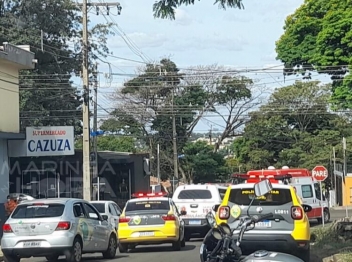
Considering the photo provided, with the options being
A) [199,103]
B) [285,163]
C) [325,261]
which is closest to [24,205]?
[325,261]

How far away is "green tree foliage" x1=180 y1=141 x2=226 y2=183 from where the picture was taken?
206 feet

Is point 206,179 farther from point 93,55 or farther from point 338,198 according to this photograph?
point 93,55

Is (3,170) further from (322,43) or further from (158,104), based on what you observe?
(158,104)

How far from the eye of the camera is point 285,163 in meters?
66.8

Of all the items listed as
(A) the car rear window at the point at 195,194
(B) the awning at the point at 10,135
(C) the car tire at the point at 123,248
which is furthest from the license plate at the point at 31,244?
(B) the awning at the point at 10,135

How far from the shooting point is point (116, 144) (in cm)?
6925

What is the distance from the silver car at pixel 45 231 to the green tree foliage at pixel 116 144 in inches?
1920

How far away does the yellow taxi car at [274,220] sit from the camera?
555 inches

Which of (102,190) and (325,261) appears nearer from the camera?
(325,261)

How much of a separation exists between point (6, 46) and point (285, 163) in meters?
38.9

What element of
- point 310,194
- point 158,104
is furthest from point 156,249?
point 158,104

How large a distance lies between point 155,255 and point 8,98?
16.3 m

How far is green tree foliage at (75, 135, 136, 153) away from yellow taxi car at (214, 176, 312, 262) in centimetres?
5185

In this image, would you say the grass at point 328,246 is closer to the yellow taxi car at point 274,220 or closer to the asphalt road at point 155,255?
the yellow taxi car at point 274,220
